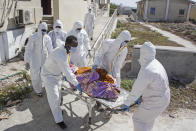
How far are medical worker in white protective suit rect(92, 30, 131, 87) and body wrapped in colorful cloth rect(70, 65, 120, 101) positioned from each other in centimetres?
34

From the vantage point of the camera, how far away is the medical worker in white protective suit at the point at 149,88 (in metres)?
2.50

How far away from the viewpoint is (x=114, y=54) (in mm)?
4004

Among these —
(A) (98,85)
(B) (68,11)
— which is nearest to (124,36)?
(A) (98,85)

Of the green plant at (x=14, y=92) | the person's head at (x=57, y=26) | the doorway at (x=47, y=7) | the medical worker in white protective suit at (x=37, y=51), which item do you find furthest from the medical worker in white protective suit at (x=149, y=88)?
the doorway at (x=47, y=7)

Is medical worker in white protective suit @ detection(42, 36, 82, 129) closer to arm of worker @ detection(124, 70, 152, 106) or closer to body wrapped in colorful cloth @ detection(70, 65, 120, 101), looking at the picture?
body wrapped in colorful cloth @ detection(70, 65, 120, 101)

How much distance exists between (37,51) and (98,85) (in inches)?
80.5

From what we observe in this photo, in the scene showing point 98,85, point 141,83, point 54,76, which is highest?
point 141,83

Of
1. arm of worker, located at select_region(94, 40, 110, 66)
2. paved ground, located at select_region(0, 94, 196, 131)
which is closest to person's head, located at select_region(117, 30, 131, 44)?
arm of worker, located at select_region(94, 40, 110, 66)

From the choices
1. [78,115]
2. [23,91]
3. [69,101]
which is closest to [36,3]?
[23,91]

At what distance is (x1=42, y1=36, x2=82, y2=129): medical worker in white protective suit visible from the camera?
318 centimetres

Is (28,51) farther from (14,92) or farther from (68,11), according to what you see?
(68,11)

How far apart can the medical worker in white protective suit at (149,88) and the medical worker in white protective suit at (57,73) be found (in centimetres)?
115

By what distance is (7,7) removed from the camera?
6.29m

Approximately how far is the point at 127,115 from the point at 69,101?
1.45 meters
